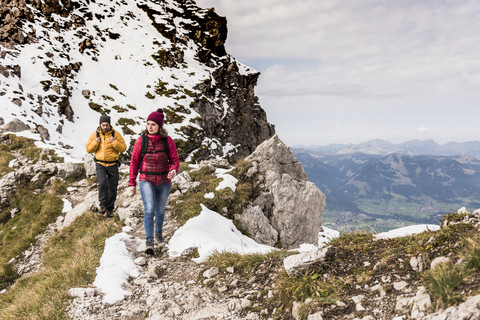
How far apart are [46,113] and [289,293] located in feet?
143

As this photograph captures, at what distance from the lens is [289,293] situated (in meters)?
4.59

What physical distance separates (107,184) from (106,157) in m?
1.23

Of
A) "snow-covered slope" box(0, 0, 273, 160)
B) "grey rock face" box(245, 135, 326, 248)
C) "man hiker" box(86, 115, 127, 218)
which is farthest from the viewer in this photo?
"snow-covered slope" box(0, 0, 273, 160)

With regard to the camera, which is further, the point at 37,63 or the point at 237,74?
the point at 237,74

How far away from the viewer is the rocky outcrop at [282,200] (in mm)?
15203

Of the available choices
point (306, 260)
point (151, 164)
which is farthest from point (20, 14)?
point (306, 260)

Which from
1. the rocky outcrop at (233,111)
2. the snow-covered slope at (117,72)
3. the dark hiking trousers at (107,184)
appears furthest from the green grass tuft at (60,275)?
the rocky outcrop at (233,111)

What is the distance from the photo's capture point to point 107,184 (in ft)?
35.1

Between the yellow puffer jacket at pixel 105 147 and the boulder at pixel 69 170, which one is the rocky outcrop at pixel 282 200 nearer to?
the yellow puffer jacket at pixel 105 147

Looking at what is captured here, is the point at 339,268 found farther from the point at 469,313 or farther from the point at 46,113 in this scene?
the point at 46,113

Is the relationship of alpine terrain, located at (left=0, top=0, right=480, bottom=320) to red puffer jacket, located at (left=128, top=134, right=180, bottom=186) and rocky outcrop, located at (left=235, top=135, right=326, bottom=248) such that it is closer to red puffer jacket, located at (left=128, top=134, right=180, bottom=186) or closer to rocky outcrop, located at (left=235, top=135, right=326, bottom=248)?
rocky outcrop, located at (left=235, top=135, right=326, bottom=248)

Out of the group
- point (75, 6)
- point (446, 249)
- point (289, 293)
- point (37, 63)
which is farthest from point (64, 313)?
point (75, 6)

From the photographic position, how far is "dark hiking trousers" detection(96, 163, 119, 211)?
34.4ft

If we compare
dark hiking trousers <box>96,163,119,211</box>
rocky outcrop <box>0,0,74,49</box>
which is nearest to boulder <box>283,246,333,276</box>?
dark hiking trousers <box>96,163,119,211</box>
